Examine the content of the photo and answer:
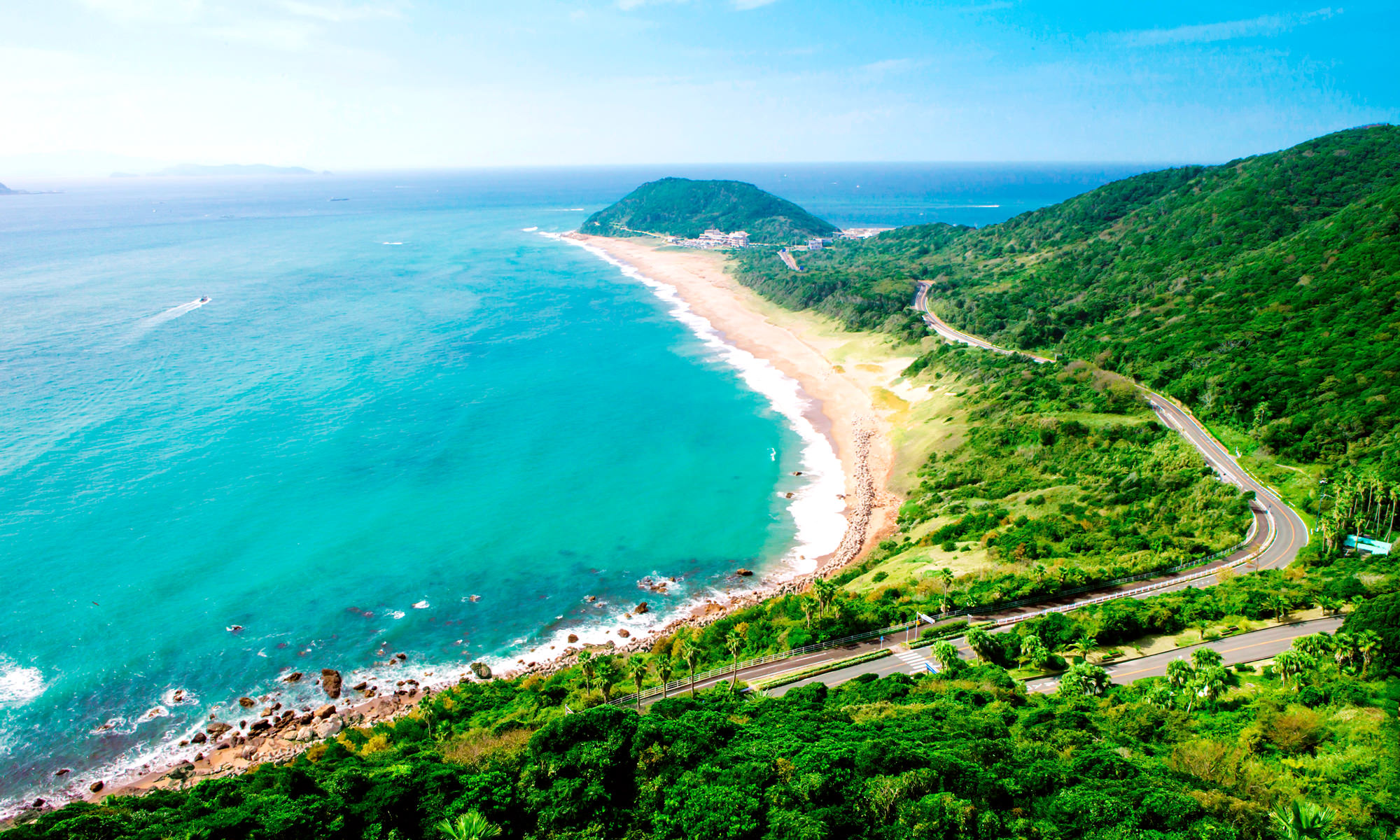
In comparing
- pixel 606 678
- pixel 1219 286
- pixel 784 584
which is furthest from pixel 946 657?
pixel 1219 286

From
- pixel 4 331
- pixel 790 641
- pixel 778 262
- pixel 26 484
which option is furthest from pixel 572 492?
pixel 778 262

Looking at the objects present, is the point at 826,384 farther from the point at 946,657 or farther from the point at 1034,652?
the point at 946,657

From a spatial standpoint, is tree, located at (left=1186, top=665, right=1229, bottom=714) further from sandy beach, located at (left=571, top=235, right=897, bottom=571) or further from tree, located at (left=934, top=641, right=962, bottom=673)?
sandy beach, located at (left=571, top=235, right=897, bottom=571)

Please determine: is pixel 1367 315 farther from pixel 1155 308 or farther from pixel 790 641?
pixel 790 641

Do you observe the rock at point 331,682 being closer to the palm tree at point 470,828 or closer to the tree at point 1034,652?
the palm tree at point 470,828

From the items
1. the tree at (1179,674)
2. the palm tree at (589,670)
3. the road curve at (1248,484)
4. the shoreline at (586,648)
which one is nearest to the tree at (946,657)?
the tree at (1179,674)

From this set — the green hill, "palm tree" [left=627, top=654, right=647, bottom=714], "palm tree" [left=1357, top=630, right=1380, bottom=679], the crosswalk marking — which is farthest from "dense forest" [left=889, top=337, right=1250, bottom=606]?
"palm tree" [left=627, top=654, right=647, bottom=714]
